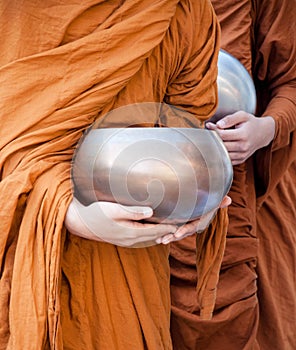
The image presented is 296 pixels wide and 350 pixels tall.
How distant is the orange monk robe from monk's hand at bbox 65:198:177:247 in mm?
658

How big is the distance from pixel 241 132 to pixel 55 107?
0.54 meters

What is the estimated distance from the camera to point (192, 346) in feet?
4.83

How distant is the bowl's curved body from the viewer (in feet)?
2.59

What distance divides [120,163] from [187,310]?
2.48 ft

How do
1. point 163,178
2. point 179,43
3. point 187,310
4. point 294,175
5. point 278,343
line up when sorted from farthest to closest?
1. point 294,175
2. point 278,343
3. point 187,310
4. point 179,43
5. point 163,178

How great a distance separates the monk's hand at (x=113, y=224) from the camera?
2.60 feet

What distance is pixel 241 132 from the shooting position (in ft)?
A: 4.23

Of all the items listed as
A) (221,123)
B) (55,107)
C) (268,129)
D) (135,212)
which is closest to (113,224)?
(135,212)

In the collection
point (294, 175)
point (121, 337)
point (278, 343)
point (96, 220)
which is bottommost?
point (278, 343)

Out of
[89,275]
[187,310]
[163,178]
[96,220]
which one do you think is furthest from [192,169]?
[187,310]

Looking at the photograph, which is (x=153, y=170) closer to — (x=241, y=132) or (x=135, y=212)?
(x=135, y=212)

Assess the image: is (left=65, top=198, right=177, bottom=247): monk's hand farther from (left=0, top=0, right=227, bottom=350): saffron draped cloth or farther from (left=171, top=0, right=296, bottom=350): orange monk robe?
(left=171, top=0, right=296, bottom=350): orange monk robe

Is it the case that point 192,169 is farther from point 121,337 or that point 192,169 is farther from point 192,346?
point 192,346

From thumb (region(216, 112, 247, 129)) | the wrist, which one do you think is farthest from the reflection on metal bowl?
the wrist
